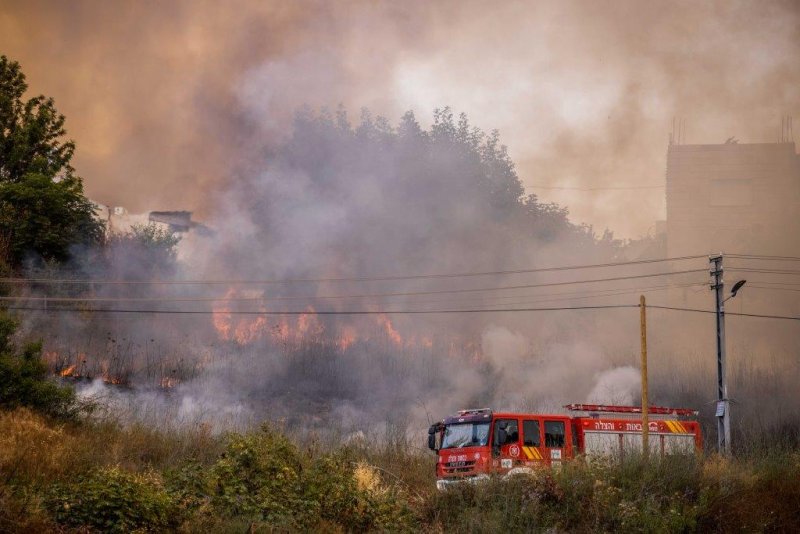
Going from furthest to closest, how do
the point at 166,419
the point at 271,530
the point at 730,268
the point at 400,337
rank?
the point at 730,268, the point at 400,337, the point at 166,419, the point at 271,530

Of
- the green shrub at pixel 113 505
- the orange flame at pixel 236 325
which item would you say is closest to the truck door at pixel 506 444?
the green shrub at pixel 113 505

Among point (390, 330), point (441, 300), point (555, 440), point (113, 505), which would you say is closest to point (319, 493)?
point (113, 505)

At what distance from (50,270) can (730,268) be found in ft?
125

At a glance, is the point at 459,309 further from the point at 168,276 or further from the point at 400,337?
the point at 168,276

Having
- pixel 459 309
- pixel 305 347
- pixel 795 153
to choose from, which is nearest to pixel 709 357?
pixel 459 309

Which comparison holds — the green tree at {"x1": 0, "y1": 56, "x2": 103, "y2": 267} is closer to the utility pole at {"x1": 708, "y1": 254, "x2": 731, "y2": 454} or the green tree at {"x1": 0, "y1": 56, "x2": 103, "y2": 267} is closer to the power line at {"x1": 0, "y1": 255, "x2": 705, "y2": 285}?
the power line at {"x1": 0, "y1": 255, "x2": 705, "y2": 285}

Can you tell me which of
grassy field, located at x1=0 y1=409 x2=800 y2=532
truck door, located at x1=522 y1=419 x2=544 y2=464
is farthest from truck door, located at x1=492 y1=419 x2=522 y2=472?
grassy field, located at x1=0 y1=409 x2=800 y2=532

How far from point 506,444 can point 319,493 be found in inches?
245

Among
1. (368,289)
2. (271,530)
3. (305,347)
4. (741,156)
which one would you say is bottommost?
(271,530)

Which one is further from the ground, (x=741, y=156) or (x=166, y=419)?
(x=741, y=156)

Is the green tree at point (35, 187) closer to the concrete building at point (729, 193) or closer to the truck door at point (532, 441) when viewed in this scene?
the truck door at point (532, 441)

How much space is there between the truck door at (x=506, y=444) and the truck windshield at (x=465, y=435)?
0.26 metres

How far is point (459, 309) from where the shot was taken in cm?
4872

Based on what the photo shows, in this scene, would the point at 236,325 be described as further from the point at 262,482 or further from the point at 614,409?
the point at 262,482
